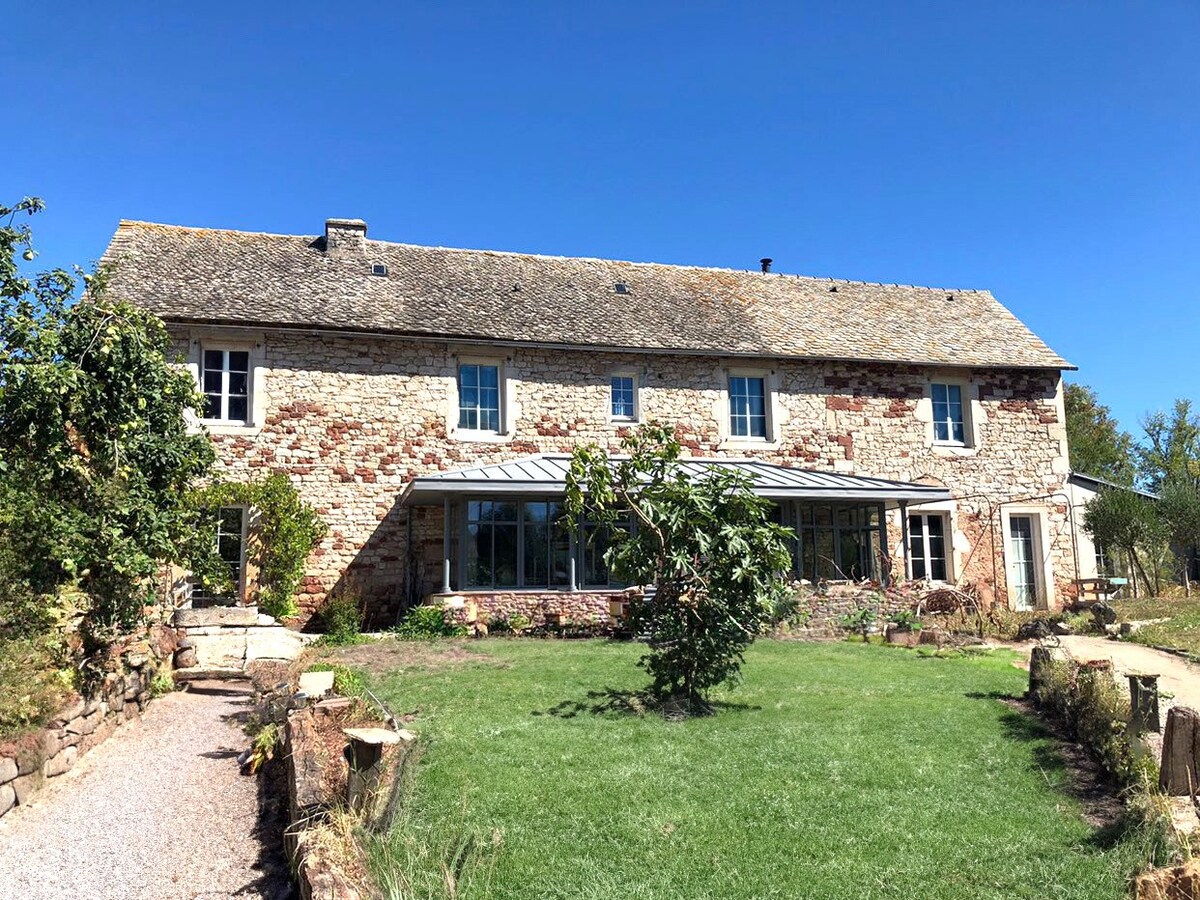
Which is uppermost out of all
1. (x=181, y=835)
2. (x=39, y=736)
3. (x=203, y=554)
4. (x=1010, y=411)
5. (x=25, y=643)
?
(x=1010, y=411)

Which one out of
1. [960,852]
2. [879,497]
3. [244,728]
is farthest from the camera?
[879,497]

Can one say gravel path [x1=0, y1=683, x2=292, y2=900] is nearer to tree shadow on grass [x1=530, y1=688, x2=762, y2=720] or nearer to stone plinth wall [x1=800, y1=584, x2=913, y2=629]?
tree shadow on grass [x1=530, y1=688, x2=762, y2=720]

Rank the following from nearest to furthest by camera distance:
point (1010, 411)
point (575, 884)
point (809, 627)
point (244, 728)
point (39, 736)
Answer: point (575, 884) → point (39, 736) → point (244, 728) → point (809, 627) → point (1010, 411)

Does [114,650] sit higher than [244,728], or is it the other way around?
[114,650]

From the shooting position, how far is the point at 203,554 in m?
9.15

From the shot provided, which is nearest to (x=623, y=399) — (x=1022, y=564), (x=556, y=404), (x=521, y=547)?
(x=556, y=404)

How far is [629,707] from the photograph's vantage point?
807 centimetres

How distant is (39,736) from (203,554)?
2.62 m

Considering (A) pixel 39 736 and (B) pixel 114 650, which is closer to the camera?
(A) pixel 39 736

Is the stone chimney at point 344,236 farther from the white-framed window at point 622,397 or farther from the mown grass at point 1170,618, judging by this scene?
the mown grass at point 1170,618

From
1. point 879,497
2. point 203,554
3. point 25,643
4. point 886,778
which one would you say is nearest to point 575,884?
point 886,778

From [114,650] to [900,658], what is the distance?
915 centimetres

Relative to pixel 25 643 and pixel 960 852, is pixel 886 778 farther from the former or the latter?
pixel 25 643

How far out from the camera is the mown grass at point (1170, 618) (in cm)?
1259
